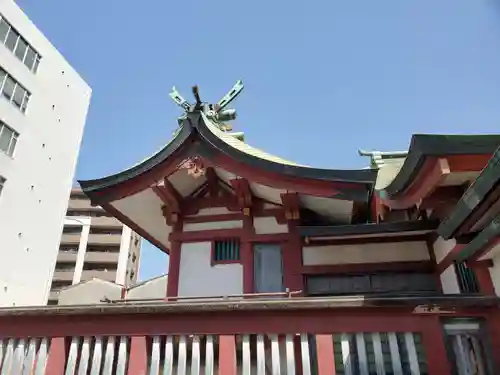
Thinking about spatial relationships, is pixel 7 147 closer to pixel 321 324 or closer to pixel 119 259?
pixel 321 324

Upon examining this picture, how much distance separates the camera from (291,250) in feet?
33.7

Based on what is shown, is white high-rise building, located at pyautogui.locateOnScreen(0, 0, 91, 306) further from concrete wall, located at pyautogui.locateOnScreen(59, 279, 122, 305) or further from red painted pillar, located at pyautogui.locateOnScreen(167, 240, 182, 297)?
red painted pillar, located at pyautogui.locateOnScreen(167, 240, 182, 297)

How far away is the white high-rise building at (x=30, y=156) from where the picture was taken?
2889 cm

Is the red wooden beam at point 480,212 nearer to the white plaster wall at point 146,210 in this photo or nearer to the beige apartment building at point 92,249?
the white plaster wall at point 146,210

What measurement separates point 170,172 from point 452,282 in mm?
6720

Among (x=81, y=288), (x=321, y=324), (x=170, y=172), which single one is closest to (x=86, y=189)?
(x=170, y=172)

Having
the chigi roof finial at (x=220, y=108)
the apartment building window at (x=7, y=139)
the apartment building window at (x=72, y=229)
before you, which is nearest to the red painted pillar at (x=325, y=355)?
the chigi roof finial at (x=220, y=108)

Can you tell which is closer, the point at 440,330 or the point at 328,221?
the point at 440,330

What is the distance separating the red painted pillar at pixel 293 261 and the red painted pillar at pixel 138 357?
4.29 meters

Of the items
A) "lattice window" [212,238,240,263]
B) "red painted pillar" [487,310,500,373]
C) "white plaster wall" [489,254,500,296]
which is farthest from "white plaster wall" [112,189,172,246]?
"red painted pillar" [487,310,500,373]

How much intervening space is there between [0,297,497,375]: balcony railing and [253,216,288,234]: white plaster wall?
4.43m

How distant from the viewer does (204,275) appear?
34.8 feet

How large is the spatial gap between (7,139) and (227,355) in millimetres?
29753

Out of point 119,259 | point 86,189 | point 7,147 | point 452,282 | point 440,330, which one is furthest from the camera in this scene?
point 119,259
